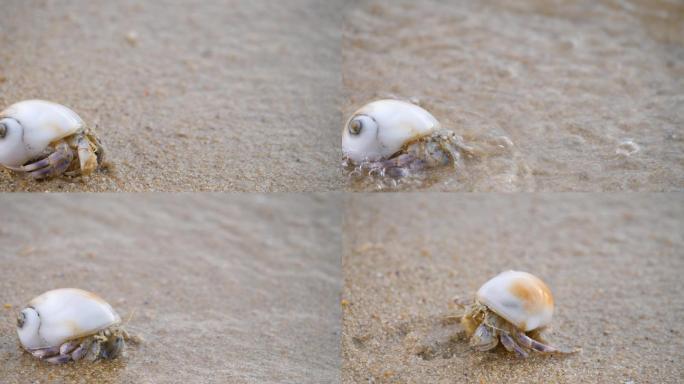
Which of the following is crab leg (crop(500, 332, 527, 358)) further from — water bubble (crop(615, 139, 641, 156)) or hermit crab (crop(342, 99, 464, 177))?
water bubble (crop(615, 139, 641, 156))

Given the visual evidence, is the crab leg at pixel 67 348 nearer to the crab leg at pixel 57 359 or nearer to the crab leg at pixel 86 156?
the crab leg at pixel 57 359

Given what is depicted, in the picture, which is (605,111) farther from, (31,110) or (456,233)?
(31,110)

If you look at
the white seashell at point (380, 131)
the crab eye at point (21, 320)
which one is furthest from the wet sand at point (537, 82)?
the crab eye at point (21, 320)

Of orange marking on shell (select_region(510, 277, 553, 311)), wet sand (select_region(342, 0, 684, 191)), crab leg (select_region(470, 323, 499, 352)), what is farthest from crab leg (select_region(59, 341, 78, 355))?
orange marking on shell (select_region(510, 277, 553, 311))

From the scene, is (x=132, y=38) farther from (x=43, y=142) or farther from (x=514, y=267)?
(x=514, y=267)

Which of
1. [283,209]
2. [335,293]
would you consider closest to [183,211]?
[283,209]

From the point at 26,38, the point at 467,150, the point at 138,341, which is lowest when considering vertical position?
the point at 138,341
